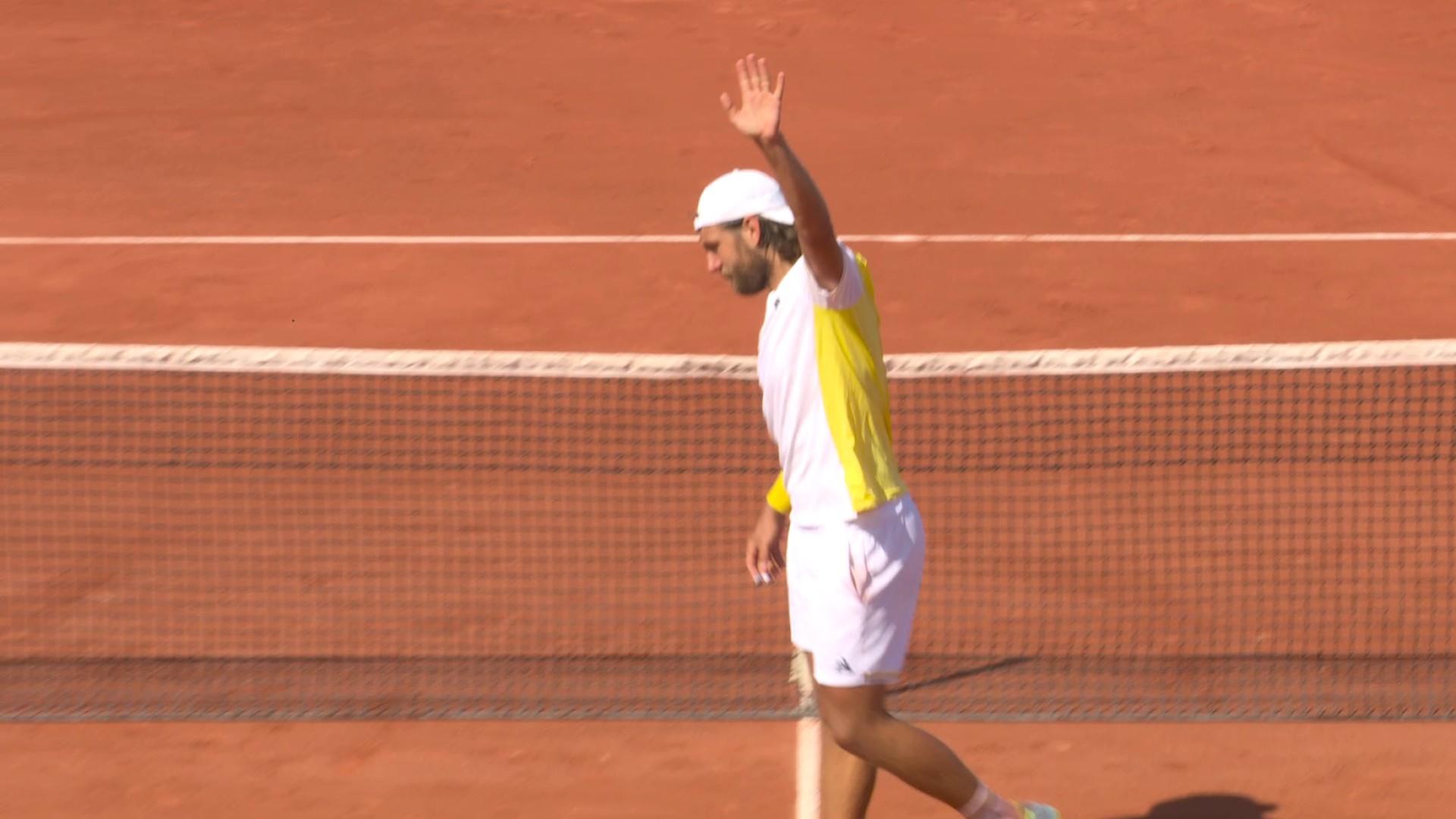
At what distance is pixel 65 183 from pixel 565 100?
468 cm

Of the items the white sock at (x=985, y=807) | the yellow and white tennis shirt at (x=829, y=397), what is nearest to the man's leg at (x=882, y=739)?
the white sock at (x=985, y=807)

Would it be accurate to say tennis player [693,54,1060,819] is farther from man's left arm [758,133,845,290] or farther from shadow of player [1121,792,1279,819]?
shadow of player [1121,792,1279,819]

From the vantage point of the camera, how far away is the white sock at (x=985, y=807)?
486cm

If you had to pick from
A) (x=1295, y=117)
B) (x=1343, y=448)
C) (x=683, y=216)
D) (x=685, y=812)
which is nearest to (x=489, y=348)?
(x=683, y=216)

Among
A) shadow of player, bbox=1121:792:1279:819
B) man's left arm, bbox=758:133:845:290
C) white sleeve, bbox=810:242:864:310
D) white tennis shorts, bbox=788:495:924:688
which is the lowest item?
shadow of player, bbox=1121:792:1279:819

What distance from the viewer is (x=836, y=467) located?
14.9 feet

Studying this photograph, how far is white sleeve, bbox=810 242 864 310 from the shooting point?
4.32 metres

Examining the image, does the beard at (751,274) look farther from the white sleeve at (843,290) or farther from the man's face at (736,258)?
the white sleeve at (843,290)

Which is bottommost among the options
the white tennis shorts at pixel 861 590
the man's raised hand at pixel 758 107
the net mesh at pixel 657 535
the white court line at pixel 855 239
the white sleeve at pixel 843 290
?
the net mesh at pixel 657 535

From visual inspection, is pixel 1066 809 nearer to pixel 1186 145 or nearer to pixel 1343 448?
pixel 1343 448

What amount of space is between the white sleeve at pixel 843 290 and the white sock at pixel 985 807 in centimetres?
143

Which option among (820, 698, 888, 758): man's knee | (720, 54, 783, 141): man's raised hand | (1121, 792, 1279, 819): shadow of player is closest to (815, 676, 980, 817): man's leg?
(820, 698, 888, 758): man's knee

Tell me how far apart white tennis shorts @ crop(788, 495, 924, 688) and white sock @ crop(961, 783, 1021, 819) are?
466 millimetres

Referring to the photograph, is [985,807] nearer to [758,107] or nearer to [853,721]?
[853,721]
